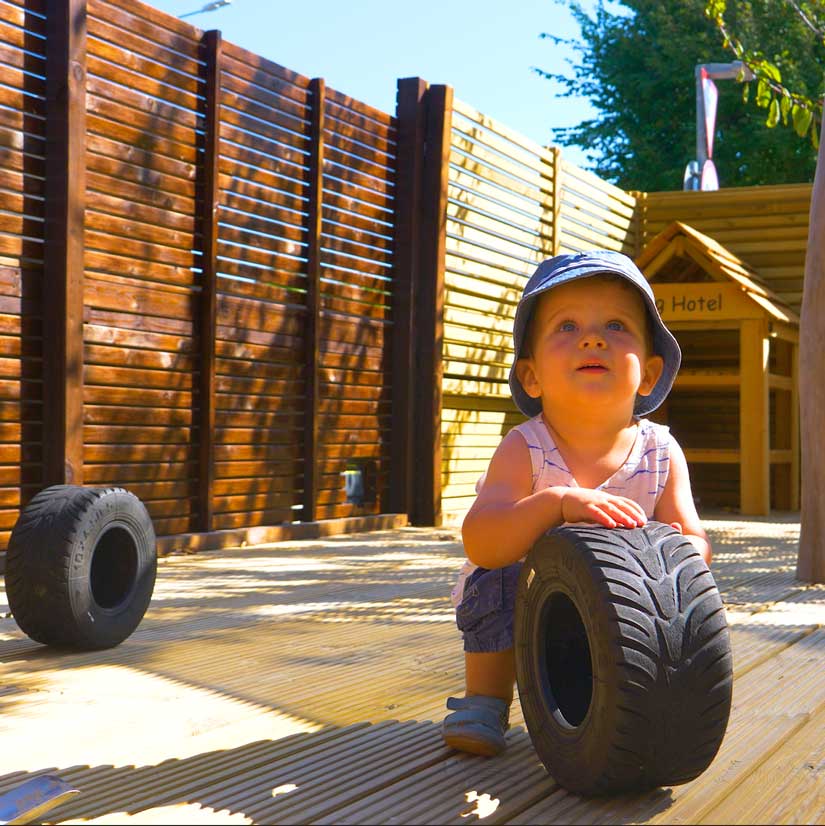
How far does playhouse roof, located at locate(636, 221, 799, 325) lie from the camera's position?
9352mm

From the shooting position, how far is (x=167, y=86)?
6.65m

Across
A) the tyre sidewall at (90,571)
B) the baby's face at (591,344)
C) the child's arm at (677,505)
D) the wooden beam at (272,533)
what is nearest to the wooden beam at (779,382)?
the wooden beam at (272,533)

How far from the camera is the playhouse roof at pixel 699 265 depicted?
30.7 ft

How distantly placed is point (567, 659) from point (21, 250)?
4312 millimetres

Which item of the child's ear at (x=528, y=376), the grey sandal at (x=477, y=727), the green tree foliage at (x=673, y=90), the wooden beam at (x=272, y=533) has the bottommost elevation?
Result: the wooden beam at (x=272, y=533)

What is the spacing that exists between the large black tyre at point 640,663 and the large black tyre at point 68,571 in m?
1.83

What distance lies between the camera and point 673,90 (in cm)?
2417

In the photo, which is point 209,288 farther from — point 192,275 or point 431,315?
point 431,315

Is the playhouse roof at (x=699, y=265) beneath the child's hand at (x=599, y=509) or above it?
above

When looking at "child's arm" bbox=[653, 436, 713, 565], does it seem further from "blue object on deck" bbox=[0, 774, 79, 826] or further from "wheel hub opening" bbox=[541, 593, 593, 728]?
"blue object on deck" bbox=[0, 774, 79, 826]

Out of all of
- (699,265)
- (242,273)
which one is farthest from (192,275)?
(699,265)

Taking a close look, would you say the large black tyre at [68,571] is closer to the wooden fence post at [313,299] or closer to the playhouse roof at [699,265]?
the wooden fence post at [313,299]

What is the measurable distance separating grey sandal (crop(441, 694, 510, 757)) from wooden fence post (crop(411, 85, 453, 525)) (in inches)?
244

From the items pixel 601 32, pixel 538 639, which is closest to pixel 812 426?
pixel 538 639
